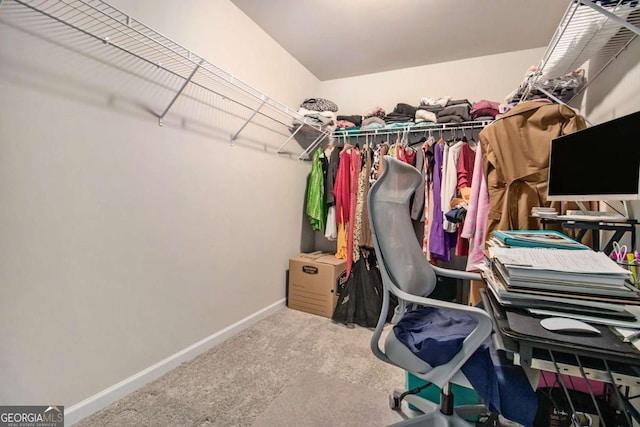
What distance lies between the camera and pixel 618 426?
1.04 metres

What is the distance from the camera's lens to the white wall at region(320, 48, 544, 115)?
106 inches

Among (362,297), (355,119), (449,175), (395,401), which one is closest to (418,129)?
(449,175)

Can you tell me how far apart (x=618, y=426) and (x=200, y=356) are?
2.08 m

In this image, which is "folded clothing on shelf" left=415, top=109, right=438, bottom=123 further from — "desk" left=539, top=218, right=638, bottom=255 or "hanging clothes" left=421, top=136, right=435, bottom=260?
"desk" left=539, top=218, right=638, bottom=255

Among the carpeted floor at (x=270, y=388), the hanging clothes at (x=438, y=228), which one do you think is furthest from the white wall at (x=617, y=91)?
the carpeted floor at (x=270, y=388)

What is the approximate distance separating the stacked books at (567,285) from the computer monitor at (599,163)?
1.48ft

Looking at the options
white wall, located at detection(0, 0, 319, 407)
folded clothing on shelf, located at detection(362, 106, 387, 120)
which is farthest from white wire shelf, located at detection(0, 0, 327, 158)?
folded clothing on shelf, located at detection(362, 106, 387, 120)

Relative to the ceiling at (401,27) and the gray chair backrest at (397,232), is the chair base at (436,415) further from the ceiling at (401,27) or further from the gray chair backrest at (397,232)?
the ceiling at (401,27)

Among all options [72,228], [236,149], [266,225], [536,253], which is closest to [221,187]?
[236,149]

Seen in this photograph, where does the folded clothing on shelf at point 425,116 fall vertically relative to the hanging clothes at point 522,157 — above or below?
above

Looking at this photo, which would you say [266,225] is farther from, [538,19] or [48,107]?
[538,19]

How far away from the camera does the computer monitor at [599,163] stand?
3.29 ft

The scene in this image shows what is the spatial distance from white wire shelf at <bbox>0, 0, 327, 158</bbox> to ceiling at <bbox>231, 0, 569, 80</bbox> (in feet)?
2.41

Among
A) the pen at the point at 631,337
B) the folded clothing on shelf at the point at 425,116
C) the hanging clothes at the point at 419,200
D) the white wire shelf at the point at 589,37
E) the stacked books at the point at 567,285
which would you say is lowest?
the pen at the point at 631,337
